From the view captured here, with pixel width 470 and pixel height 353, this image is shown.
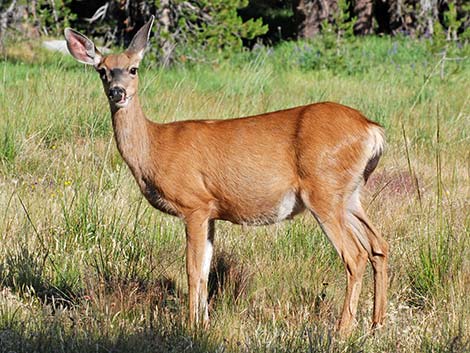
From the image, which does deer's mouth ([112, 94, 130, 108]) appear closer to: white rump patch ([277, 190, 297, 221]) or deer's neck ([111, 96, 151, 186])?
deer's neck ([111, 96, 151, 186])

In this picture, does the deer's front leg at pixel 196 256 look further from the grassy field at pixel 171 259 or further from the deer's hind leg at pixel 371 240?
the deer's hind leg at pixel 371 240

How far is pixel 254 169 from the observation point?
16.4 feet

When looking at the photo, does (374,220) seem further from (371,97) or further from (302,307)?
(371,97)

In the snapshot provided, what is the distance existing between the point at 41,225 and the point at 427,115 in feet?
15.6

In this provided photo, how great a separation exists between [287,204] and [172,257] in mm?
1045

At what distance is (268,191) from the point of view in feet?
16.2

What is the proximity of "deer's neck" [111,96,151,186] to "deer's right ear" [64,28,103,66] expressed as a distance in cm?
35

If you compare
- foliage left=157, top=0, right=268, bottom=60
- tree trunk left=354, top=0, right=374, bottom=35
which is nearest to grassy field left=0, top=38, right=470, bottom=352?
foliage left=157, top=0, right=268, bottom=60

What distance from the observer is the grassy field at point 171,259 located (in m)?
→ 4.42

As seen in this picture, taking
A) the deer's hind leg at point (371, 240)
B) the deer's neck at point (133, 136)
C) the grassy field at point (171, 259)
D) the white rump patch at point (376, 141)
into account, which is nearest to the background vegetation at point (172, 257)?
the grassy field at point (171, 259)

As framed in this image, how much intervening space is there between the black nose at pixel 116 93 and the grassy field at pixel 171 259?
2.98 feet

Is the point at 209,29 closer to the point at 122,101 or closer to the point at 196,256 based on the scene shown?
the point at 122,101

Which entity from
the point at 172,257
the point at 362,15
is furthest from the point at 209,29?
the point at 362,15

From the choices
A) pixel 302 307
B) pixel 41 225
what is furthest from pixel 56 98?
pixel 302 307
